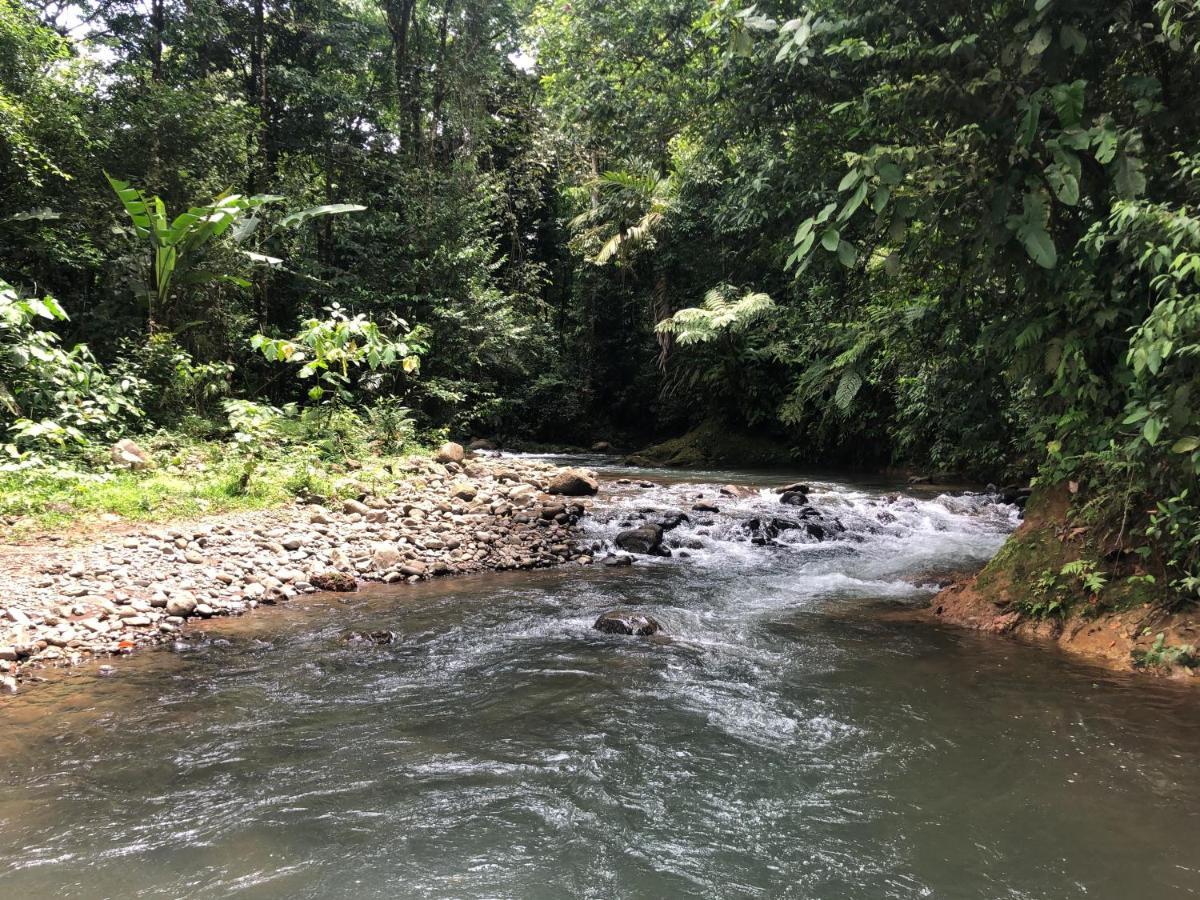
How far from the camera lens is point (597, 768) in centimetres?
328

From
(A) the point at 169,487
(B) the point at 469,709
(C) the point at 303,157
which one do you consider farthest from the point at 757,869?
(C) the point at 303,157

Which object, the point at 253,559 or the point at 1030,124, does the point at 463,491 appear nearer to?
the point at 253,559

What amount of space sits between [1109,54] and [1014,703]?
3.82m

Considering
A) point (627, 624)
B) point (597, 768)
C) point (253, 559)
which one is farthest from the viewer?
point (253, 559)

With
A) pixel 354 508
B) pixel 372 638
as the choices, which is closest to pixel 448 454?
pixel 354 508

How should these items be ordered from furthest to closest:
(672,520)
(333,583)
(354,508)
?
1. (672,520)
2. (354,508)
3. (333,583)

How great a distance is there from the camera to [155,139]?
460 inches

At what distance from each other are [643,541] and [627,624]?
320 cm

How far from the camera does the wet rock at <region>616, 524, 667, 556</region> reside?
845 cm

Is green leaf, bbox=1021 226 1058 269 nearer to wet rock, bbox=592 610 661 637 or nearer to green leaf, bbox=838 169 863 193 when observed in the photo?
green leaf, bbox=838 169 863 193

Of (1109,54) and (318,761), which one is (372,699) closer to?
(318,761)

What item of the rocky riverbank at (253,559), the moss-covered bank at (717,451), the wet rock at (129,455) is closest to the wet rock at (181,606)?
the rocky riverbank at (253,559)

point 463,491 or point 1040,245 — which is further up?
point 1040,245

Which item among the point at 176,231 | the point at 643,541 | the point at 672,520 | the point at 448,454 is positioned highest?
the point at 176,231
